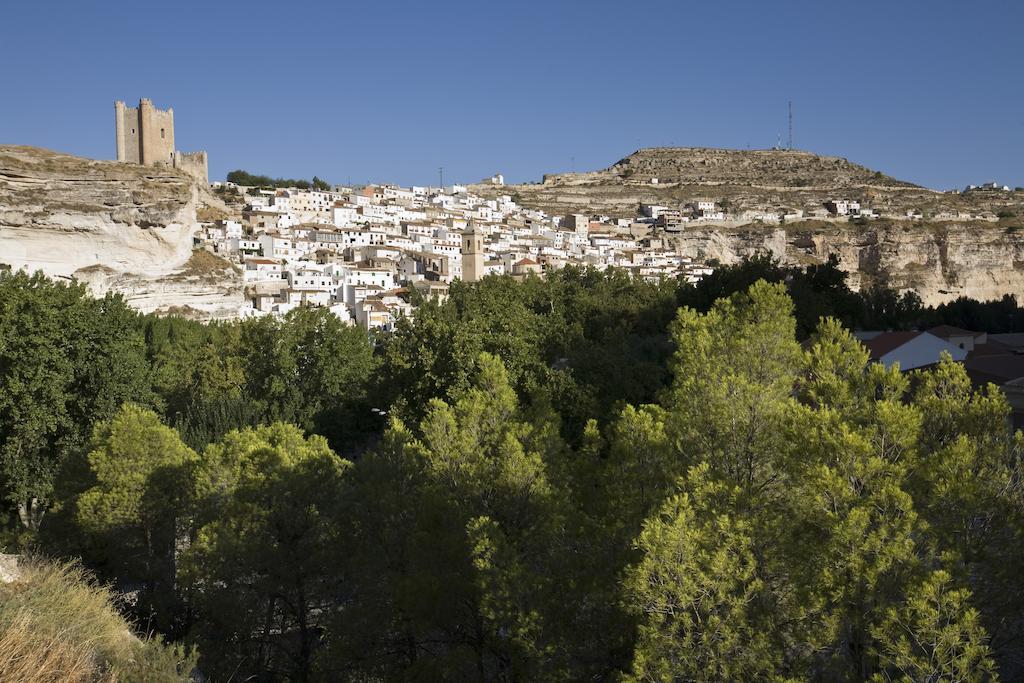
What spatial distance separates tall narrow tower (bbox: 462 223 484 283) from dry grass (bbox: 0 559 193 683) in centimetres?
4873

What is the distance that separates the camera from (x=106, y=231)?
44.2 meters

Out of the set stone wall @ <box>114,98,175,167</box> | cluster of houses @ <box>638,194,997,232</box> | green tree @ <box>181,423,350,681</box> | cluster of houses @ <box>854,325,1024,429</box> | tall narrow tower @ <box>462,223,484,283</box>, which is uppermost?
stone wall @ <box>114,98,175,167</box>

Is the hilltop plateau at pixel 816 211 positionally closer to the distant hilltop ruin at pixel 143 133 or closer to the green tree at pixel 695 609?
the distant hilltop ruin at pixel 143 133

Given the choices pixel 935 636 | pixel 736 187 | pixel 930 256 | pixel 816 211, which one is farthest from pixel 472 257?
pixel 736 187

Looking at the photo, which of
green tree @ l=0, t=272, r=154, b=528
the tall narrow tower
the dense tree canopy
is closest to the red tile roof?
the dense tree canopy

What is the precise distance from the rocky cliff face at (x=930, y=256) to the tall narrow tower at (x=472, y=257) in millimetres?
30682

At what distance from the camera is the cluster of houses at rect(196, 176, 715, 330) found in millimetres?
52094

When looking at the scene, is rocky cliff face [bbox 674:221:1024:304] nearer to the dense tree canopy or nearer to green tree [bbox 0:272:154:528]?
green tree [bbox 0:272:154:528]

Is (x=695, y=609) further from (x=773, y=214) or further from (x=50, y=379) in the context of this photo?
(x=773, y=214)

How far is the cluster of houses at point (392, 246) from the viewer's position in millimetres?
52094

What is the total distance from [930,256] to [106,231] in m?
68.7

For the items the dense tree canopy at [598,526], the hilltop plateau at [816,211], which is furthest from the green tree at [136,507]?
the hilltop plateau at [816,211]

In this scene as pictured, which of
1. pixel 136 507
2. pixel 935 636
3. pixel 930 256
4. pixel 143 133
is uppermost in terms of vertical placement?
pixel 143 133

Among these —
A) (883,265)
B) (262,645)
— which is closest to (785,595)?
(262,645)
